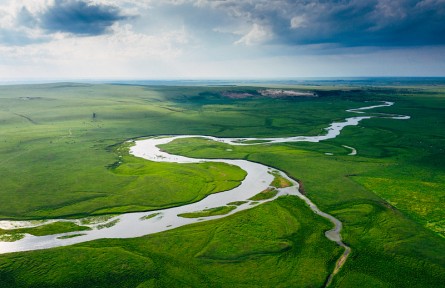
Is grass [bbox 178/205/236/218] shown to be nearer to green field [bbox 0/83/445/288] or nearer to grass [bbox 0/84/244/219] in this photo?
green field [bbox 0/83/445/288]

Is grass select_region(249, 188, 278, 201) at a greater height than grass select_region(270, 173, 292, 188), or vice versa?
grass select_region(270, 173, 292, 188)

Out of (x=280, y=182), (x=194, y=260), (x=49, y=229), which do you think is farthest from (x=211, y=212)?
(x=49, y=229)

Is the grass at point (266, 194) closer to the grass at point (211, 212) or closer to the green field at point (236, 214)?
the green field at point (236, 214)

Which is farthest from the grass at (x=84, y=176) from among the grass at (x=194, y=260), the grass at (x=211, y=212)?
the grass at (x=194, y=260)

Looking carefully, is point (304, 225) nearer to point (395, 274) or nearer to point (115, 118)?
point (395, 274)

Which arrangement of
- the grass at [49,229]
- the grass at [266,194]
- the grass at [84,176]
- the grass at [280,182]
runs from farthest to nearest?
the grass at [280,182], the grass at [266,194], the grass at [84,176], the grass at [49,229]

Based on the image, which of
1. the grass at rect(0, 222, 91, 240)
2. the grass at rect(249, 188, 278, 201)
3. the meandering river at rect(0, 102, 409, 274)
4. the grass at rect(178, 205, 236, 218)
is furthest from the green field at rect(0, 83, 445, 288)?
the grass at rect(178, 205, 236, 218)

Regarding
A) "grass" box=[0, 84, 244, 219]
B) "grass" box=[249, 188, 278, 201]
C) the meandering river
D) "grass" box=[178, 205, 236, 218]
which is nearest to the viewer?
the meandering river

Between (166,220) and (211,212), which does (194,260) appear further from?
(211,212)
